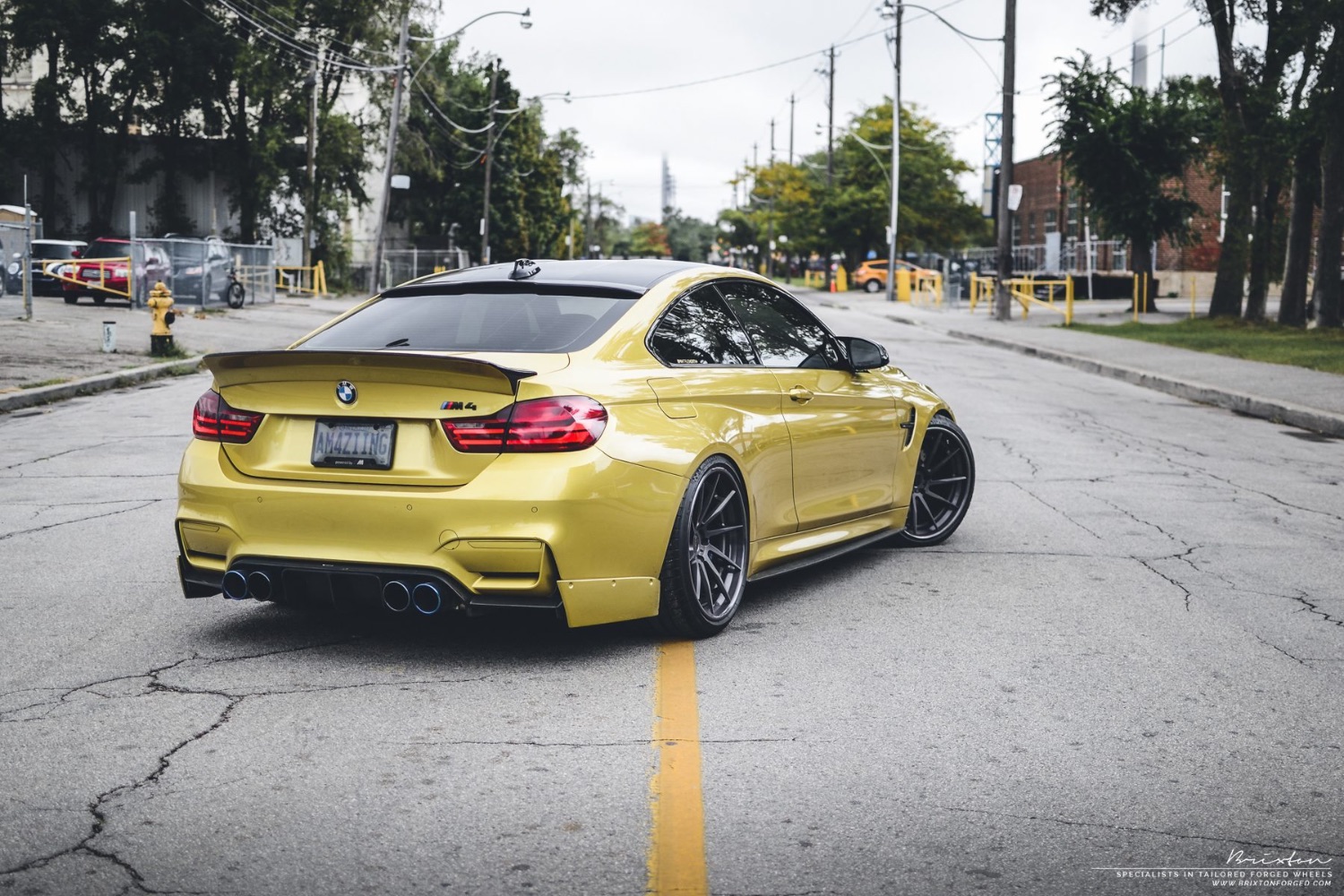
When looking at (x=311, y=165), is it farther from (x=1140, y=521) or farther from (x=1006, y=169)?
(x=1140, y=521)

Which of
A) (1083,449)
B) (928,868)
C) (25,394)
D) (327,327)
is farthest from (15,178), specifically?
(928,868)

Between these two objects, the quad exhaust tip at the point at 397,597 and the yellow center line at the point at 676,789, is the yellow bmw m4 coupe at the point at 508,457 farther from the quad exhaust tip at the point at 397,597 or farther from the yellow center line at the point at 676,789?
the yellow center line at the point at 676,789

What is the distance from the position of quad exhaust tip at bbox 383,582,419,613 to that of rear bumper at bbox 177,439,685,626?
4 centimetres

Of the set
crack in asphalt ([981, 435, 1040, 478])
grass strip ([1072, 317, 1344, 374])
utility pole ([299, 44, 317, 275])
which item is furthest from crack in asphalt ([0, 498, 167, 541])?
utility pole ([299, 44, 317, 275])

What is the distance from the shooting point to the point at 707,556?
19.3 ft

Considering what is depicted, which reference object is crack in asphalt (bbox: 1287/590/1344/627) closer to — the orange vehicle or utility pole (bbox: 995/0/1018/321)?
utility pole (bbox: 995/0/1018/321)

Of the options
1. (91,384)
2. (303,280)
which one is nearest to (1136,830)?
(91,384)

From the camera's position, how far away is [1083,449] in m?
12.9

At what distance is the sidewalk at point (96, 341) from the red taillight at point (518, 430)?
10023 millimetres

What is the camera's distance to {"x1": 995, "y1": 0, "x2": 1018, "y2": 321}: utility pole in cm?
3762

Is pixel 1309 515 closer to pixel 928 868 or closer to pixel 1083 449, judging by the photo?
pixel 1083 449

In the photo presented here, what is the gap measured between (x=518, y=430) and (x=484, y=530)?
0.37 metres

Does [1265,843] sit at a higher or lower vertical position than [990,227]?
lower

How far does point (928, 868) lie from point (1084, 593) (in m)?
3.58
